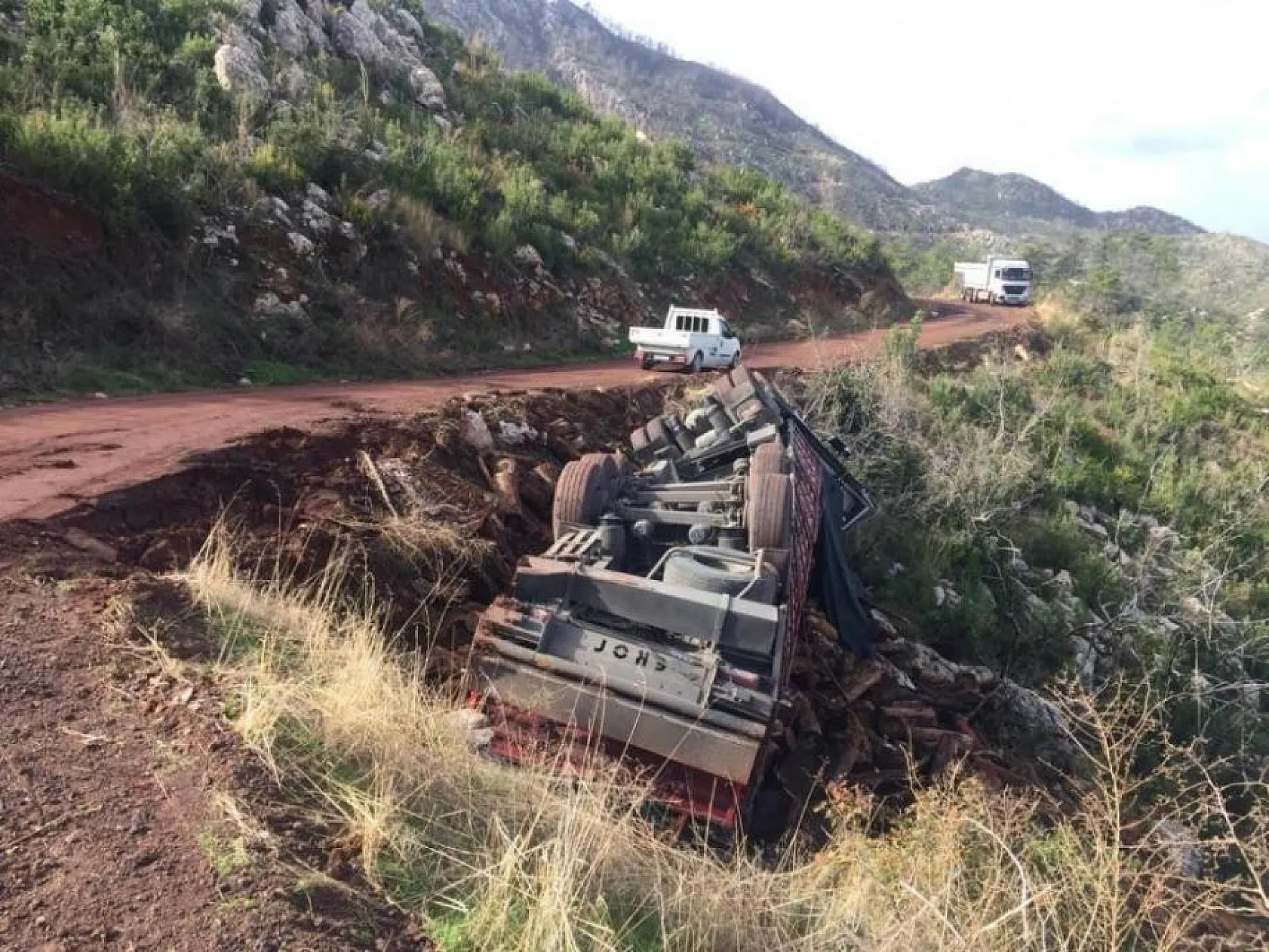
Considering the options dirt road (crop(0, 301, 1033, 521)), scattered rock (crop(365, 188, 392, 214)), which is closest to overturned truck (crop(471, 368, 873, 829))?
dirt road (crop(0, 301, 1033, 521))

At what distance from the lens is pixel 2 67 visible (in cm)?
1385

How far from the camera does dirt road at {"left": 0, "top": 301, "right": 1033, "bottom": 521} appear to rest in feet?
21.4

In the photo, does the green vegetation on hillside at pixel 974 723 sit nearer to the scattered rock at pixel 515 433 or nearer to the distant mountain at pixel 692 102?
the scattered rock at pixel 515 433

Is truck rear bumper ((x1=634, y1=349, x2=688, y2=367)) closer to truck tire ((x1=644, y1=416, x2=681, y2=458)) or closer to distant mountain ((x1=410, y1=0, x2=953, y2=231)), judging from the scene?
truck tire ((x1=644, y1=416, x2=681, y2=458))

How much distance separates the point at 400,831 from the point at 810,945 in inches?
65.1

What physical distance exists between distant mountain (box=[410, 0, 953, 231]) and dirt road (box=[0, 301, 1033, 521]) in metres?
66.1

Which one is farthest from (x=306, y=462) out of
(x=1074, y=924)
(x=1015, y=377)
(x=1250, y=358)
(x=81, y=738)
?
(x=1250, y=358)

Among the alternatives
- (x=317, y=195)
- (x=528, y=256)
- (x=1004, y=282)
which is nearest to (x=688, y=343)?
(x=528, y=256)

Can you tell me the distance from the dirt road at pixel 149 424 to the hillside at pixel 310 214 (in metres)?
1.16

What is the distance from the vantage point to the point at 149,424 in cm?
876

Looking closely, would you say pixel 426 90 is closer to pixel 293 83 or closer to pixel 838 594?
pixel 293 83

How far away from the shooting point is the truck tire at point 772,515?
670cm

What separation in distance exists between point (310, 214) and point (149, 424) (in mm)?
7798

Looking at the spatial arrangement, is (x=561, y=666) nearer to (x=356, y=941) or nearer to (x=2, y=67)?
(x=356, y=941)
